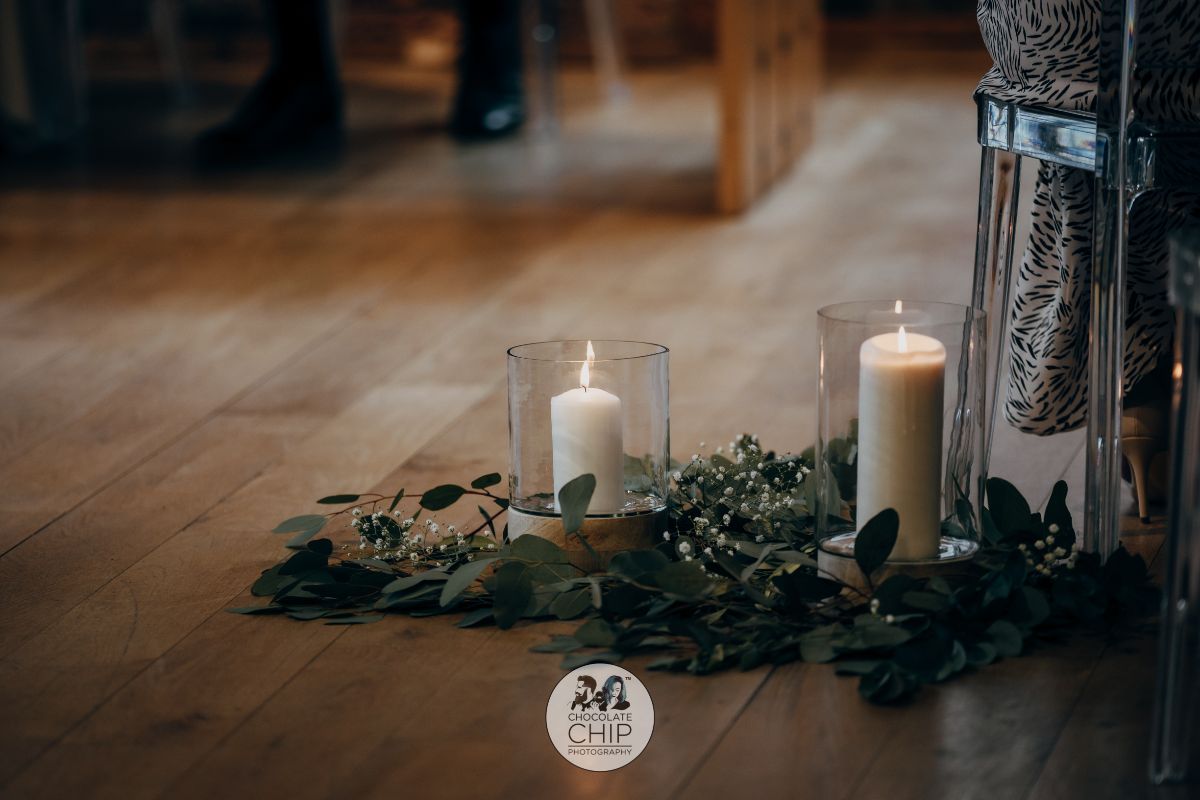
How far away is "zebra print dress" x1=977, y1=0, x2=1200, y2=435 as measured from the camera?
122 cm

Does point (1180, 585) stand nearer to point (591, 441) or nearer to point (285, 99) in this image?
point (591, 441)

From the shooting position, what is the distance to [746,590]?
1168mm

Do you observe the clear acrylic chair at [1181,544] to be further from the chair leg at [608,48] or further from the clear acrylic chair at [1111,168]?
the chair leg at [608,48]

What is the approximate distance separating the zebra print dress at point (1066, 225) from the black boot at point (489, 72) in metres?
2.45

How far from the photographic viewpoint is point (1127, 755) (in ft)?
3.19

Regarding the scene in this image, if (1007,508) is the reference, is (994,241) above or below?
above

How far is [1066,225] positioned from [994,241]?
6 cm

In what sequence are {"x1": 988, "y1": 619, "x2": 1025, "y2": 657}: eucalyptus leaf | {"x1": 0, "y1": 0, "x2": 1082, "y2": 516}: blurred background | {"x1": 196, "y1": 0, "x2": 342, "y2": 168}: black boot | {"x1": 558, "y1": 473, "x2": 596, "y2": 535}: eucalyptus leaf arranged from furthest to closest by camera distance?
1. {"x1": 196, "y1": 0, "x2": 342, "y2": 168}: black boot
2. {"x1": 0, "y1": 0, "x2": 1082, "y2": 516}: blurred background
3. {"x1": 558, "y1": 473, "x2": 596, "y2": 535}: eucalyptus leaf
4. {"x1": 988, "y1": 619, "x2": 1025, "y2": 657}: eucalyptus leaf

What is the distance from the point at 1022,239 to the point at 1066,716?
1.71 meters

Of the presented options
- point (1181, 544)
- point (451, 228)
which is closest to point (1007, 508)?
point (1181, 544)

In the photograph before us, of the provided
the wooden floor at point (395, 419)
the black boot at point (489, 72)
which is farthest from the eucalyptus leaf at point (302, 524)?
the black boot at point (489, 72)

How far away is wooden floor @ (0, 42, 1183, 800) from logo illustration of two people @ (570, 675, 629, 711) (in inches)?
0.9

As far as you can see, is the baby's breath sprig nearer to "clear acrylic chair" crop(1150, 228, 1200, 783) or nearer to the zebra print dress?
the zebra print dress

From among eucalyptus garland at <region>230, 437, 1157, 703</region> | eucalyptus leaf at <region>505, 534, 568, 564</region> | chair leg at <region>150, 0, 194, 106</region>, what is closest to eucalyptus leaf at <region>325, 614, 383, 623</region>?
eucalyptus garland at <region>230, 437, 1157, 703</region>
